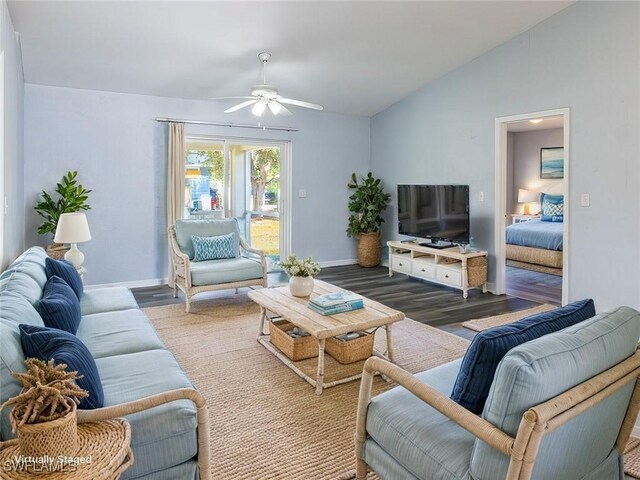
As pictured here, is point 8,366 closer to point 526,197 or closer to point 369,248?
point 369,248

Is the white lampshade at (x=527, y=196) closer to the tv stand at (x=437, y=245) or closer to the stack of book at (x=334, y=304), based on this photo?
the tv stand at (x=437, y=245)

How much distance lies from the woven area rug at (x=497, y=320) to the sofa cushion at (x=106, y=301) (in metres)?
3.02

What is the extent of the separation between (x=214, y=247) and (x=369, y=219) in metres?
2.90

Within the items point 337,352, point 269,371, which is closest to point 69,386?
point 269,371

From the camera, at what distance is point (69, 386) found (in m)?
1.34

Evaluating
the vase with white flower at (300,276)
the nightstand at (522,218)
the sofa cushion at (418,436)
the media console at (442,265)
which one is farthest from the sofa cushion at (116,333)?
the nightstand at (522,218)

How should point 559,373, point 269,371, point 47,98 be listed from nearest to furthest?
point 559,373, point 269,371, point 47,98

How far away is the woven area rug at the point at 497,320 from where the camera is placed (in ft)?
13.9

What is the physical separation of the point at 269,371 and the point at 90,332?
122 cm

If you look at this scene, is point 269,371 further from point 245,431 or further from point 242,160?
point 242,160

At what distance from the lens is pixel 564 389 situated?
4.44ft

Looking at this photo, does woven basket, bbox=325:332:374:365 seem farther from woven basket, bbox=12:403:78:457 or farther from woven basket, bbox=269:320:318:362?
woven basket, bbox=12:403:78:457

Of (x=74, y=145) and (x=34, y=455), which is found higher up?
(x=74, y=145)

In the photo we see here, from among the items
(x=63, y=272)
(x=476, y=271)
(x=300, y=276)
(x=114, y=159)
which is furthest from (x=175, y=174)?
(x=476, y=271)
